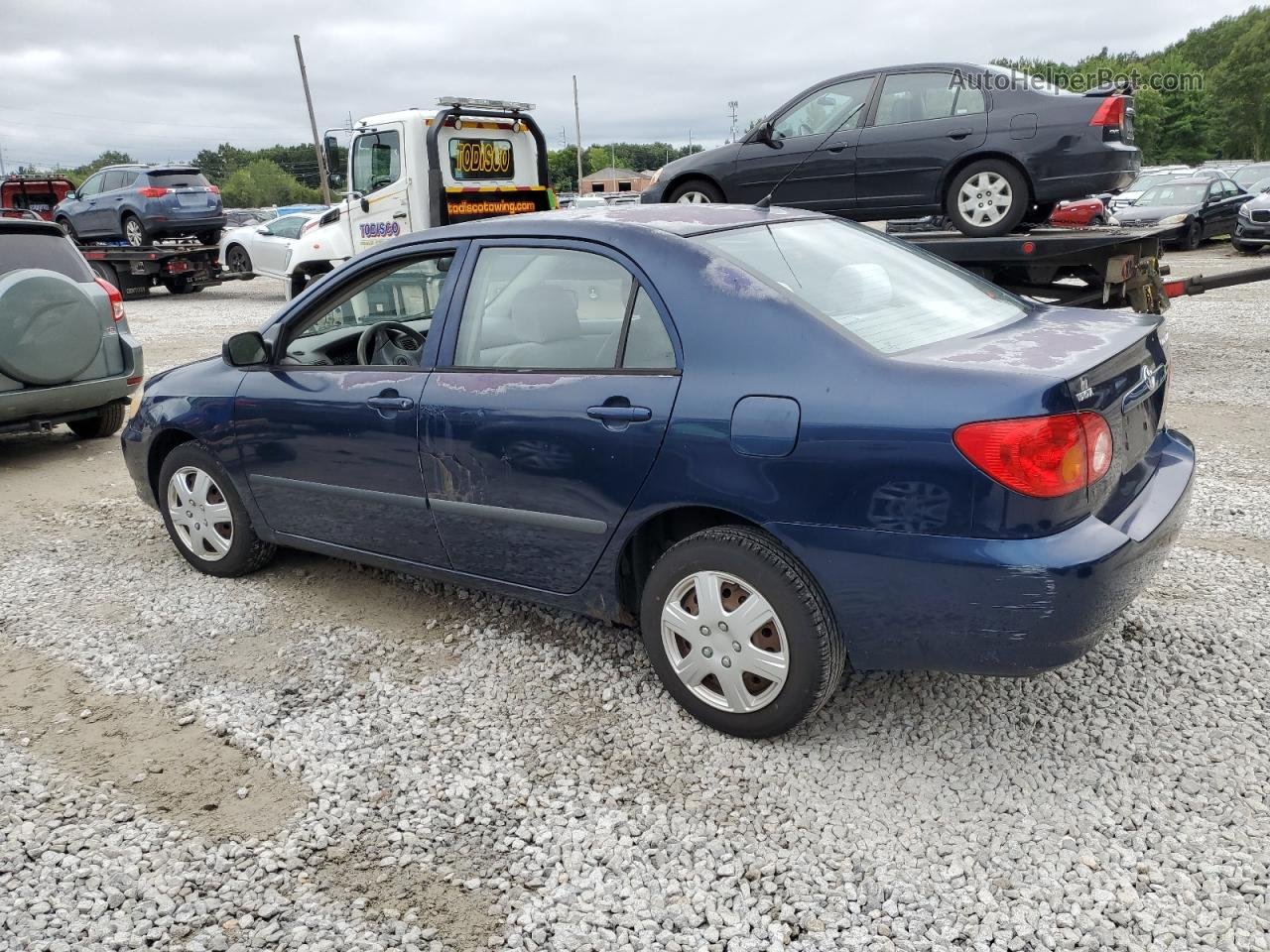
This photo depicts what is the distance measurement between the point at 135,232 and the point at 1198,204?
2061 centimetres

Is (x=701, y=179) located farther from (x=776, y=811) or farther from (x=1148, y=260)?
(x=776, y=811)

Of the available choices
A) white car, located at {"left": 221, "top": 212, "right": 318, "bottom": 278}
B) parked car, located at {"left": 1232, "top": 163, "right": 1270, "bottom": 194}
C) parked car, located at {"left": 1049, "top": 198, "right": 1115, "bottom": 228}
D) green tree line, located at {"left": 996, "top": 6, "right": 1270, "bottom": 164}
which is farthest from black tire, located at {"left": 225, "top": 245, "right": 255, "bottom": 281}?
green tree line, located at {"left": 996, "top": 6, "right": 1270, "bottom": 164}

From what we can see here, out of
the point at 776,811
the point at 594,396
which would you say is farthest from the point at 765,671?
the point at 594,396

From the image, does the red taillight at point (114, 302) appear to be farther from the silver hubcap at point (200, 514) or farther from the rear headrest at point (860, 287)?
the rear headrest at point (860, 287)

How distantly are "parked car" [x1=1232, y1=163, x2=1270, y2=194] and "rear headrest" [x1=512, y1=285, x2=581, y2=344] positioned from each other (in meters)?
23.8

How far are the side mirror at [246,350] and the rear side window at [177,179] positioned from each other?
1703 centimetres

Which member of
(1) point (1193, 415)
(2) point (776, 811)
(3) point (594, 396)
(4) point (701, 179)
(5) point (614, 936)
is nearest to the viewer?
(5) point (614, 936)

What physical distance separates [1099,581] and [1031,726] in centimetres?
74

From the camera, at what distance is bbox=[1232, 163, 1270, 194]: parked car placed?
22.4 meters

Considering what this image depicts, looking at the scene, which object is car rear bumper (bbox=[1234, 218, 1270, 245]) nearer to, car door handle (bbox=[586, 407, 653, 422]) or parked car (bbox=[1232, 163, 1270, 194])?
parked car (bbox=[1232, 163, 1270, 194])

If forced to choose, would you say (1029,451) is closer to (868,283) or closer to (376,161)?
(868,283)

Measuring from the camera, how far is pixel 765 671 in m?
2.90

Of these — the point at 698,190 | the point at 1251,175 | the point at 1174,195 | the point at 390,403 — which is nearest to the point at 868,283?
the point at 390,403

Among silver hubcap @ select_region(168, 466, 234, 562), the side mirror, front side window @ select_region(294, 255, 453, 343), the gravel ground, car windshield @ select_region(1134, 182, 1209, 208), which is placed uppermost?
car windshield @ select_region(1134, 182, 1209, 208)
